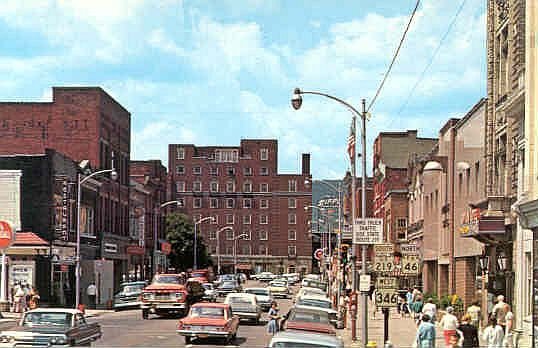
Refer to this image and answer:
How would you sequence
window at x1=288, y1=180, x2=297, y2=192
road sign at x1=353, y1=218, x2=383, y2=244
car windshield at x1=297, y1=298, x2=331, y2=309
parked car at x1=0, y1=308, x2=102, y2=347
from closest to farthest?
parked car at x1=0, y1=308, x2=102, y2=347
road sign at x1=353, y1=218, x2=383, y2=244
car windshield at x1=297, y1=298, x2=331, y2=309
window at x1=288, y1=180, x2=297, y2=192

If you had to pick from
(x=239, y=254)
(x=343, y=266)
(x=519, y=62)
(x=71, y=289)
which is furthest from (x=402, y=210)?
(x=239, y=254)

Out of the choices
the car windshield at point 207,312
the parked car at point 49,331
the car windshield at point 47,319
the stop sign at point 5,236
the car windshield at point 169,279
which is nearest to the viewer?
the parked car at point 49,331

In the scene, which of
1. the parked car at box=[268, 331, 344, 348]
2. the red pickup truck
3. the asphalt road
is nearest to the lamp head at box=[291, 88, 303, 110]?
the asphalt road

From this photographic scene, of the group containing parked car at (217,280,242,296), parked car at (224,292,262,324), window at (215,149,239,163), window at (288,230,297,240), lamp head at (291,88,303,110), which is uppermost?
window at (215,149,239,163)

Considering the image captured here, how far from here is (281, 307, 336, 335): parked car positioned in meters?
27.9

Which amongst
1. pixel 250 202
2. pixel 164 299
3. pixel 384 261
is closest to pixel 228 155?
pixel 250 202

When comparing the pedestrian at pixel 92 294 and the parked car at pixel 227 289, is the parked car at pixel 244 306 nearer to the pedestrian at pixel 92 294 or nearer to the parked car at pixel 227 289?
the pedestrian at pixel 92 294

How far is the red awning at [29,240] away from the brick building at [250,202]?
10608cm

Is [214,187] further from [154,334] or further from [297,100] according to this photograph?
[297,100]

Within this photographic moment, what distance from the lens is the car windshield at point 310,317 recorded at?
2922 centimetres

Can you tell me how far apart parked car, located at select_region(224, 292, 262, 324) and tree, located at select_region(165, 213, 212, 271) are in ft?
234

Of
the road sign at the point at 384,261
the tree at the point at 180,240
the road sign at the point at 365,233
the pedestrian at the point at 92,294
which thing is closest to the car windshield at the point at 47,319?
the road sign at the point at 384,261

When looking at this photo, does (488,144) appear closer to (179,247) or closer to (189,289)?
(189,289)

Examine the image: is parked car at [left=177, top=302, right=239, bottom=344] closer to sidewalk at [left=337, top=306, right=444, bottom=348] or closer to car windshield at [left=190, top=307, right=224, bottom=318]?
car windshield at [left=190, top=307, right=224, bottom=318]
